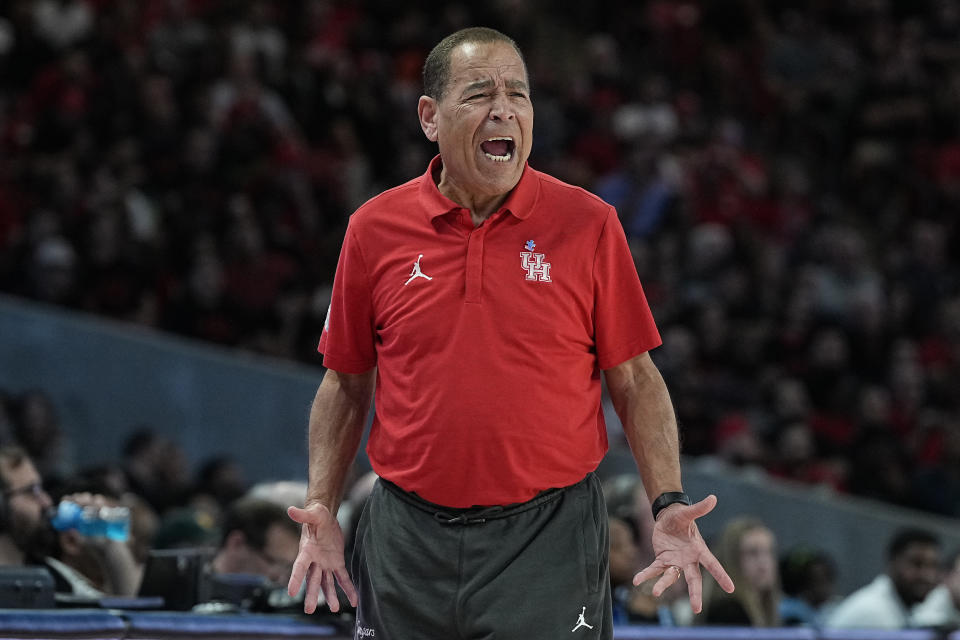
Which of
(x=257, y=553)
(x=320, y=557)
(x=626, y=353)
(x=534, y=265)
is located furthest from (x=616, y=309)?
(x=257, y=553)

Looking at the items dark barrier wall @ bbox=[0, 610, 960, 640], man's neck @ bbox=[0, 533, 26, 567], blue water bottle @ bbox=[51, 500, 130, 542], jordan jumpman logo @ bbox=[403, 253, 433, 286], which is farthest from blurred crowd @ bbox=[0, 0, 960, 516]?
jordan jumpman logo @ bbox=[403, 253, 433, 286]

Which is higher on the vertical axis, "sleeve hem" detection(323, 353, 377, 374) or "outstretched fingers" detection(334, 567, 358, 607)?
"sleeve hem" detection(323, 353, 377, 374)

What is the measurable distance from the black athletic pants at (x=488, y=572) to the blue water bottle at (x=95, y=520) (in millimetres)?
1965

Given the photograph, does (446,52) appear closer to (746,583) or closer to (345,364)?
(345,364)

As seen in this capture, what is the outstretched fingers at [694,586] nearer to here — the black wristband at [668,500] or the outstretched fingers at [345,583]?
the black wristband at [668,500]

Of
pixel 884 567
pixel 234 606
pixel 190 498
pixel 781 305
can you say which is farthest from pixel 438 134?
pixel 781 305

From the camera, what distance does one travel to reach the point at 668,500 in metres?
3.12

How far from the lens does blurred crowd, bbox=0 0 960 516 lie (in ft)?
33.7

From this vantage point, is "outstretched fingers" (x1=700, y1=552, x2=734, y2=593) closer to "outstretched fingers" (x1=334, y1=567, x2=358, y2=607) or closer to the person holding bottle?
"outstretched fingers" (x1=334, y1=567, x2=358, y2=607)

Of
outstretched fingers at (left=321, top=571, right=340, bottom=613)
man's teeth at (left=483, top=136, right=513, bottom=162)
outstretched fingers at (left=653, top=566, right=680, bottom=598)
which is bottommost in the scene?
outstretched fingers at (left=321, top=571, right=340, bottom=613)

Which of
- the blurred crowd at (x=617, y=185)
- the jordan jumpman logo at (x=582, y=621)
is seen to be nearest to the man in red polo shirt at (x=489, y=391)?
the jordan jumpman logo at (x=582, y=621)

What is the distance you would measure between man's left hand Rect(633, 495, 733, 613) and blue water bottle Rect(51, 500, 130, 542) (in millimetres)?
2386

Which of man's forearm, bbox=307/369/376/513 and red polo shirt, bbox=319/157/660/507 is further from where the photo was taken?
man's forearm, bbox=307/369/376/513

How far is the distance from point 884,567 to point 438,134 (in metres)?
7.92
